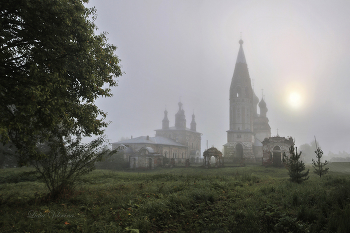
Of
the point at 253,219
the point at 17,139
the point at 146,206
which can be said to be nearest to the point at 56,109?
Result: the point at 17,139

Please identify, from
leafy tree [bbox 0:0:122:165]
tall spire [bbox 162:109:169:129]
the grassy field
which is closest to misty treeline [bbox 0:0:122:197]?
leafy tree [bbox 0:0:122:165]

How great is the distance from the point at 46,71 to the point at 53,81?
0.70 metres

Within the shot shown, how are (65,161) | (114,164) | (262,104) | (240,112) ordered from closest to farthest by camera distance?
(65,161) → (114,164) → (240,112) → (262,104)

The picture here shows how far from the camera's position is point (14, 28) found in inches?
290

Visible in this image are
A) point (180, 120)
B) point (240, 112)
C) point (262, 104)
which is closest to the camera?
point (240, 112)

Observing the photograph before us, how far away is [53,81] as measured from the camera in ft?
22.5

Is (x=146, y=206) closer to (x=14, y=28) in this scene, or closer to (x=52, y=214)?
(x=52, y=214)

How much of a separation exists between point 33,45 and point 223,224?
25.3 ft

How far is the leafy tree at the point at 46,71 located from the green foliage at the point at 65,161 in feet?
1.58

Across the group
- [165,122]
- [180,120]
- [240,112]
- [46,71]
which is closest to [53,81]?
[46,71]

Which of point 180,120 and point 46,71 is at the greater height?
point 180,120

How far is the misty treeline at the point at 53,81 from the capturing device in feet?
21.6

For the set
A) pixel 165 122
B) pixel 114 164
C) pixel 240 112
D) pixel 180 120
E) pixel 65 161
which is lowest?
pixel 114 164

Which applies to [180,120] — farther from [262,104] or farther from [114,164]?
[114,164]
